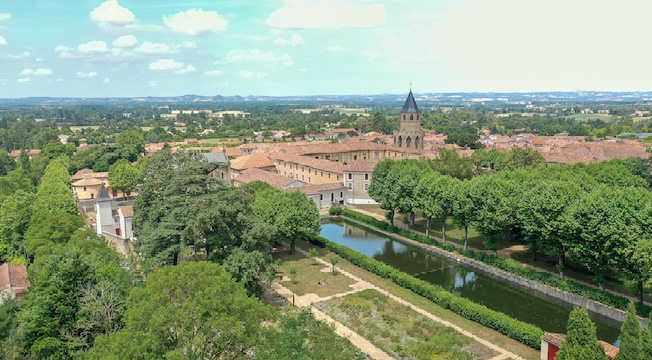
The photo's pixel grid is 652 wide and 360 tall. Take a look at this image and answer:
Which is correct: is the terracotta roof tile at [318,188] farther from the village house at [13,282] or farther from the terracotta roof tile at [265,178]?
the village house at [13,282]

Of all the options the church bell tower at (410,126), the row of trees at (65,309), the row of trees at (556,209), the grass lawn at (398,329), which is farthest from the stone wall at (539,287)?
the church bell tower at (410,126)

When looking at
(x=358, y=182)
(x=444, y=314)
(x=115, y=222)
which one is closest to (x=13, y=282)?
(x=115, y=222)

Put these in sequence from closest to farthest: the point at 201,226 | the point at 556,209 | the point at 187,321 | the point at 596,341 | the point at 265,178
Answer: the point at 187,321 < the point at 596,341 < the point at 201,226 < the point at 556,209 < the point at 265,178

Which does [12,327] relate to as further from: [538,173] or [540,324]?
[538,173]

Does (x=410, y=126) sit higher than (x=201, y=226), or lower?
higher

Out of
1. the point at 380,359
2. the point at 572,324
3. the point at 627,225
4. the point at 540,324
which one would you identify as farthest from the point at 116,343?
the point at 627,225

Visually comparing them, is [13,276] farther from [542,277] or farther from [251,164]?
[251,164]

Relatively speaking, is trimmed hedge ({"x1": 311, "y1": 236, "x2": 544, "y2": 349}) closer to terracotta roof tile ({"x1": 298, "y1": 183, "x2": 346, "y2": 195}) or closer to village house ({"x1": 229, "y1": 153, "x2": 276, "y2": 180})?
terracotta roof tile ({"x1": 298, "y1": 183, "x2": 346, "y2": 195})
